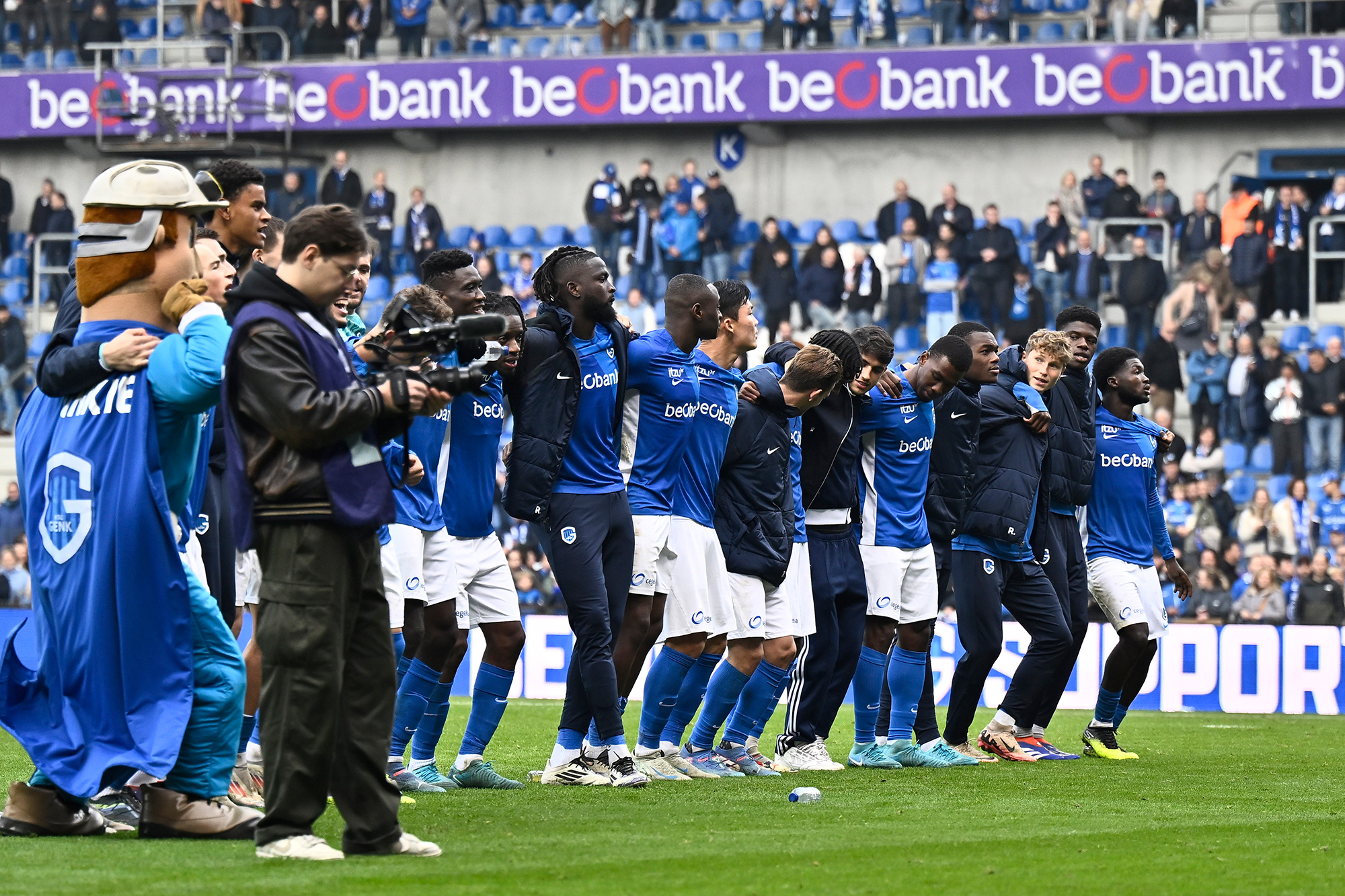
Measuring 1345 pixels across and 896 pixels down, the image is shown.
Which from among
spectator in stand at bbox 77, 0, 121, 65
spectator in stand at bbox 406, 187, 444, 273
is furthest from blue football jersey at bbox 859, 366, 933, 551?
spectator in stand at bbox 77, 0, 121, 65

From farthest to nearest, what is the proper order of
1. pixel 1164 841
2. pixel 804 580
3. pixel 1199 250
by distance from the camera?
pixel 1199 250
pixel 804 580
pixel 1164 841

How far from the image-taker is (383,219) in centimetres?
2644

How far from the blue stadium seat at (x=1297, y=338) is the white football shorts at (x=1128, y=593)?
11528 mm

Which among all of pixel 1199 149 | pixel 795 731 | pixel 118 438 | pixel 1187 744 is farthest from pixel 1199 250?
pixel 118 438

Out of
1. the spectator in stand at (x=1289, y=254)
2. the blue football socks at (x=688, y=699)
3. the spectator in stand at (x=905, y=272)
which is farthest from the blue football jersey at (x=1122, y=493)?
the spectator in stand at (x=1289, y=254)

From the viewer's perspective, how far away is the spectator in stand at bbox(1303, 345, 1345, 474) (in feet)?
69.6

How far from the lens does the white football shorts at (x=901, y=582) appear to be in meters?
10.9

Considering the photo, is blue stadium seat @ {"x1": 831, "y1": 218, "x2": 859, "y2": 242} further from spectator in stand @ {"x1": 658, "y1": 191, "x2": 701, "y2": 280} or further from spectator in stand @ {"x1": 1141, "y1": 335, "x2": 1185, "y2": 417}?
spectator in stand @ {"x1": 1141, "y1": 335, "x2": 1185, "y2": 417}

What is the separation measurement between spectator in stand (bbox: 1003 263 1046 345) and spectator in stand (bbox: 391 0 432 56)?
374 inches

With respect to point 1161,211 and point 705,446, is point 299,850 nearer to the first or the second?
point 705,446

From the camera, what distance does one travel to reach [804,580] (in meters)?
10.3

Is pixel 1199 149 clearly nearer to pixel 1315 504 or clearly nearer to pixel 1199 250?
pixel 1199 250

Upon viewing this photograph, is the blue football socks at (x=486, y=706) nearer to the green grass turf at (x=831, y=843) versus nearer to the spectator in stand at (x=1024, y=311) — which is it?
the green grass turf at (x=831, y=843)

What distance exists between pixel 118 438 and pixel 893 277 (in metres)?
→ 18.3
